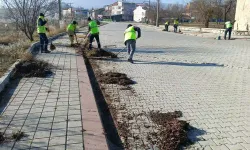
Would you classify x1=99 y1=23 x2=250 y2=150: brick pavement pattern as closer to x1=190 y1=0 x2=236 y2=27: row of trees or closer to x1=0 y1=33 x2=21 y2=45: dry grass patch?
x1=0 y1=33 x2=21 y2=45: dry grass patch

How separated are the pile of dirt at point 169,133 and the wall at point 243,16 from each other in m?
24.6

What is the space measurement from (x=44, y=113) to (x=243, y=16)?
27.1 m

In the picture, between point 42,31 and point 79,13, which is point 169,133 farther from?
point 79,13

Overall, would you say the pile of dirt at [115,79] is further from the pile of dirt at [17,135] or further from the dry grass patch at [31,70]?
the pile of dirt at [17,135]

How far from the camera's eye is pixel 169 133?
383 cm

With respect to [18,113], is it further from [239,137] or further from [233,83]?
[233,83]

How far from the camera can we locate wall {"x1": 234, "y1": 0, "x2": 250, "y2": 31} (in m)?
25.8

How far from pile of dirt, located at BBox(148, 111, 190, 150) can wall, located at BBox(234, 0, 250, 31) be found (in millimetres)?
24567

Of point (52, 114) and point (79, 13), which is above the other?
point (79, 13)

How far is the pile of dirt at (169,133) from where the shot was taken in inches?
140

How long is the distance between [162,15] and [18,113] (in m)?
64.9

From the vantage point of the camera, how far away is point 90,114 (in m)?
4.36

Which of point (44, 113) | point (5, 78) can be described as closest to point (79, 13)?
point (5, 78)

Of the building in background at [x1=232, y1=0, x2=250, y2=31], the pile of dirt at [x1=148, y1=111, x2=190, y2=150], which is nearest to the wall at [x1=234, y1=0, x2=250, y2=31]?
the building in background at [x1=232, y1=0, x2=250, y2=31]
